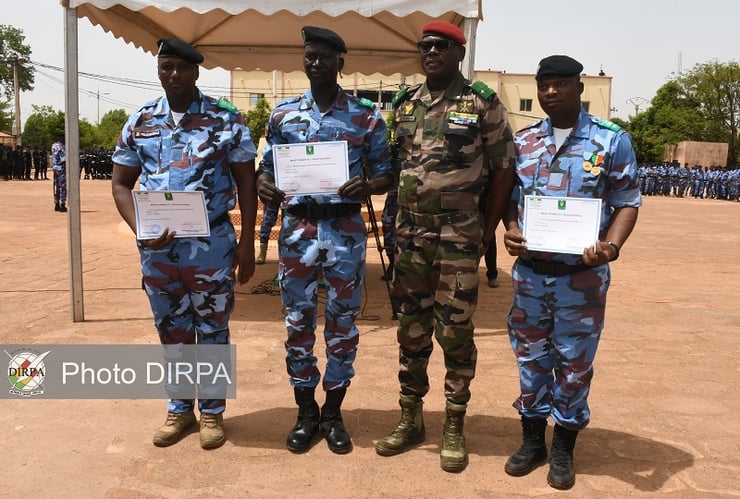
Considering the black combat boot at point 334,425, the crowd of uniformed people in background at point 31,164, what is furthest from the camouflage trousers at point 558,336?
the crowd of uniformed people in background at point 31,164

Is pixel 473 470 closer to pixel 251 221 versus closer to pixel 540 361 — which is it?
pixel 540 361

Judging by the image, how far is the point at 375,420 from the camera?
3.55 meters

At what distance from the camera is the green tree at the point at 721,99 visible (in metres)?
44.4

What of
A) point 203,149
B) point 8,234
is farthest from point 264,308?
point 8,234

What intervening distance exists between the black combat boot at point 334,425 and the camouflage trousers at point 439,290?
0.41 meters

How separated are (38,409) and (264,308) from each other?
8.94 ft

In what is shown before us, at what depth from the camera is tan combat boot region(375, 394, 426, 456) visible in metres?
3.12

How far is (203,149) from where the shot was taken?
3.05m

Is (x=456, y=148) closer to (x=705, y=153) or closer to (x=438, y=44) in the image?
(x=438, y=44)

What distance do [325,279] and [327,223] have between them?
11.8 inches

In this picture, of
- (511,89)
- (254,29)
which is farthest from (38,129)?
(254,29)

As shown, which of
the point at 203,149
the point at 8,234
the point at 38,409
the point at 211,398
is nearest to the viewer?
the point at 203,149

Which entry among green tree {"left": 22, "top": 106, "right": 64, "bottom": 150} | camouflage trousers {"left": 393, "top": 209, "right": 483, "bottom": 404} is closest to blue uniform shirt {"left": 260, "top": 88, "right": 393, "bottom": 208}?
camouflage trousers {"left": 393, "top": 209, "right": 483, "bottom": 404}

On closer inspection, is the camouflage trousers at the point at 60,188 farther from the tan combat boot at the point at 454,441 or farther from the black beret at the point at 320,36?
the tan combat boot at the point at 454,441
